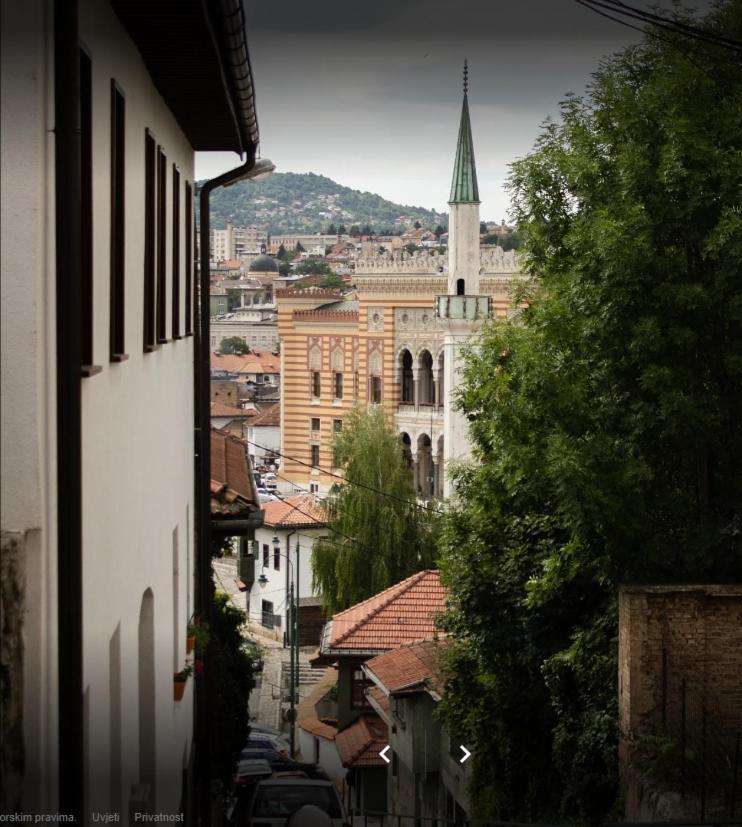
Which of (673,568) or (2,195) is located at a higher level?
(2,195)

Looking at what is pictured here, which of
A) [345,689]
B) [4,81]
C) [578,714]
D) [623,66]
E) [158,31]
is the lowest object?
[345,689]

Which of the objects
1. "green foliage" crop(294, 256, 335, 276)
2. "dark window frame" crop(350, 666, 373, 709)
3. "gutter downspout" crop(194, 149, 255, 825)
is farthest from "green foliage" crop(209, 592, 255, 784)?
"green foliage" crop(294, 256, 335, 276)

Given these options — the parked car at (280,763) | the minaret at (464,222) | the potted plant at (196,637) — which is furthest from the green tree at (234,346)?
the potted plant at (196,637)

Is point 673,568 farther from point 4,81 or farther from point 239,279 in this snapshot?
point 239,279

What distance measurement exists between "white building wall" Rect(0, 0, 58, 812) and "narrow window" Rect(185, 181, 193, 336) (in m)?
7.13

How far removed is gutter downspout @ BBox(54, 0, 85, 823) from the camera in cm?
383

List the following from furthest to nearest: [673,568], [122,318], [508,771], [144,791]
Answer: [508,771] < [673,568] < [144,791] < [122,318]

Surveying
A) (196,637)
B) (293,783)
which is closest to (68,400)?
(196,637)

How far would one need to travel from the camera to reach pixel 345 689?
28.5 meters

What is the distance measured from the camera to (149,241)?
716cm

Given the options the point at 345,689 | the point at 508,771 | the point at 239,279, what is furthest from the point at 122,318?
the point at 239,279

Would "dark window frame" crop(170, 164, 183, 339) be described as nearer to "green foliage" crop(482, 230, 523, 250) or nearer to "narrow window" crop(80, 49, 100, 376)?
"narrow window" crop(80, 49, 100, 376)

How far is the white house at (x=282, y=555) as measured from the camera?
43531 millimetres

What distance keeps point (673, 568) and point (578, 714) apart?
5.34ft
